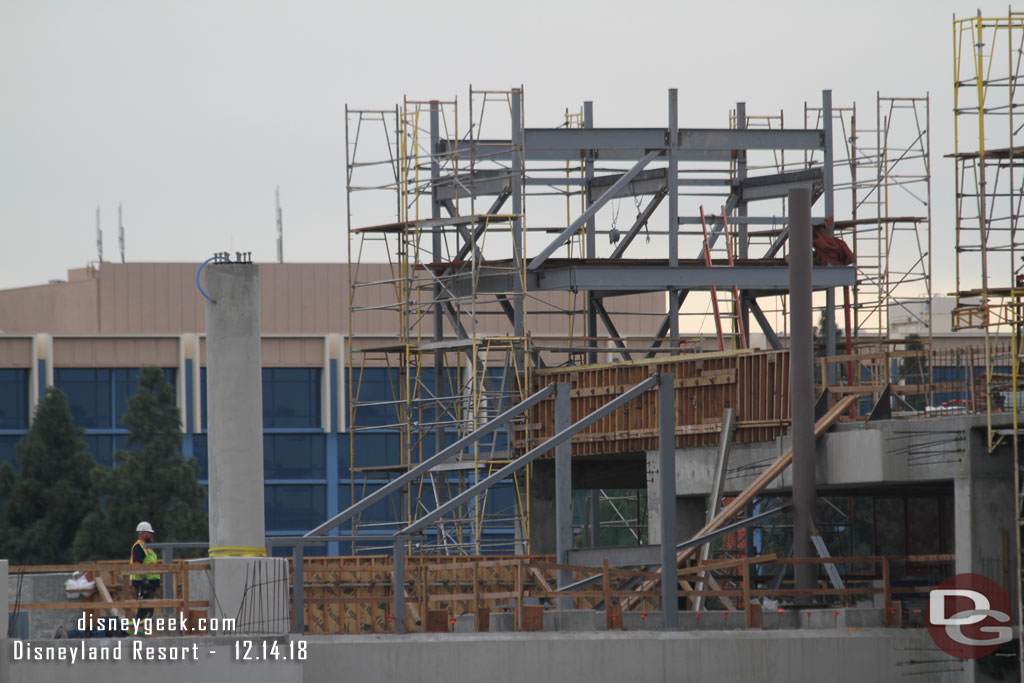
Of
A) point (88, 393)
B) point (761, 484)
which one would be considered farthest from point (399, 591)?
point (88, 393)

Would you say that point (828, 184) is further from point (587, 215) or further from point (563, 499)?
point (563, 499)

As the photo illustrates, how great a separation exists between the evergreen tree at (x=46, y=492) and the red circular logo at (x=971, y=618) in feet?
117

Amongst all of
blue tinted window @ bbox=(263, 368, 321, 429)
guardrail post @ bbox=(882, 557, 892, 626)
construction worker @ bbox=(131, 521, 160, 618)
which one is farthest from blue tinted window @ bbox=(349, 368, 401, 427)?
construction worker @ bbox=(131, 521, 160, 618)

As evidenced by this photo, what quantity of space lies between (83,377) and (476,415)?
39.8m

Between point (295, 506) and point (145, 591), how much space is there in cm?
4950

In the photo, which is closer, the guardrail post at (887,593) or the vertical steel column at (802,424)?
the guardrail post at (887,593)

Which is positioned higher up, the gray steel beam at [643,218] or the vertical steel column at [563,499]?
the gray steel beam at [643,218]

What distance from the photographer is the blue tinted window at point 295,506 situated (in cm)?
7481

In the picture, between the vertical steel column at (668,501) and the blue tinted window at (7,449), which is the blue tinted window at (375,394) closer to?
the blue tinted window at (7,449)

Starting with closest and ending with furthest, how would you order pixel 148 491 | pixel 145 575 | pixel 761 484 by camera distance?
pixel 145 575, pixel 761 484, pixel 148 491

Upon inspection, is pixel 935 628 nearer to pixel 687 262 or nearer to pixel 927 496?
pixel 927 496

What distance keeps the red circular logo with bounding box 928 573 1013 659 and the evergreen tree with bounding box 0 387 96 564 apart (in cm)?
3557

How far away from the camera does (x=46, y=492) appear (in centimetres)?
5859

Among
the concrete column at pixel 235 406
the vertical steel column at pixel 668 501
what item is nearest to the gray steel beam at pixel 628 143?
the vertical steel column at pixel 668 501
